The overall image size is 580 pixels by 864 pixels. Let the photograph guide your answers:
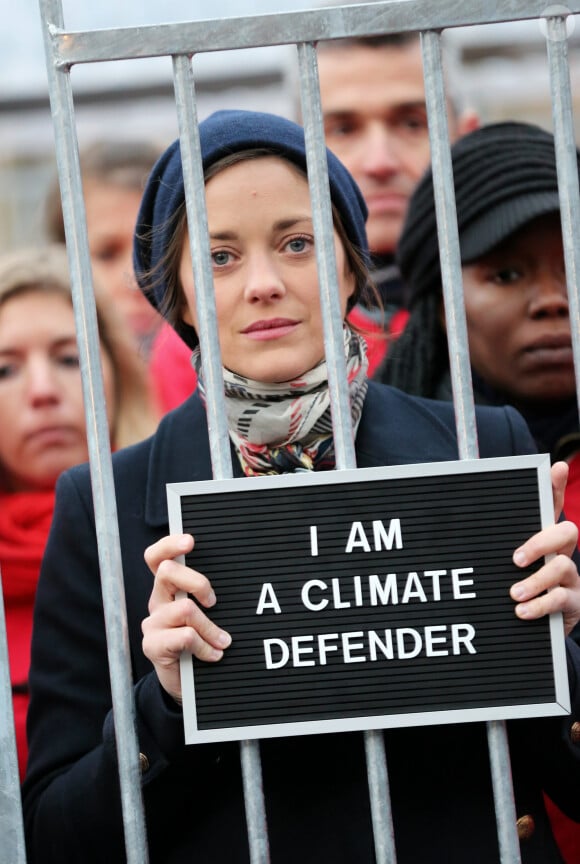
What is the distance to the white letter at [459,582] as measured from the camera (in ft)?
4.71

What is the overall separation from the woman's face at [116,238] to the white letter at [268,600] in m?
1.78

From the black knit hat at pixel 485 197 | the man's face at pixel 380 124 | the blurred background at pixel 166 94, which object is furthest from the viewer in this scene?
the blurred background at pixel 166 94

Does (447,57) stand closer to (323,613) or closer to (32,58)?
(32,58)

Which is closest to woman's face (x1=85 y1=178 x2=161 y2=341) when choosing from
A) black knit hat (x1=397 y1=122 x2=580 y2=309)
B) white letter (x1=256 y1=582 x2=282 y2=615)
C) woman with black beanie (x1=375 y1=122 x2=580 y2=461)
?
black knit hat (x1=397 y1=122 x2=580 y2=309)

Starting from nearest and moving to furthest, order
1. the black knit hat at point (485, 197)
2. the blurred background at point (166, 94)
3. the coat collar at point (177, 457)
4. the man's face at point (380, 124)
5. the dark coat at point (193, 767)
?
the dark coat at point (193, 767) < the coat collar at point (177, 457) < the black knit hat at point (485, 197) < the man's face at point (380, 124) < the blurred background at point (166, 94)

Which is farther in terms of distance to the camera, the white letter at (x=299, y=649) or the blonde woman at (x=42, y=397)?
the blonde woman at (x=42, y=397)

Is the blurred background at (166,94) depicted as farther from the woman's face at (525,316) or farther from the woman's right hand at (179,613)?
the woman's right hand at (179,613)

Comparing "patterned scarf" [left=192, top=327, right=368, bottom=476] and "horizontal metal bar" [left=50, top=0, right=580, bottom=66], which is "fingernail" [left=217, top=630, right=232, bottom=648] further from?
"horizontal metal bar" [left=50, top=0, right=580, bottom=66]

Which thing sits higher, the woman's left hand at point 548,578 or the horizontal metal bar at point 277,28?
the horizontal metal bar at point 277,28

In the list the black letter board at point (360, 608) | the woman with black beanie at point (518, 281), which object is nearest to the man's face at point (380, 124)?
the woman with black beanie at point (518, 281)

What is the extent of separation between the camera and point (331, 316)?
145 cm

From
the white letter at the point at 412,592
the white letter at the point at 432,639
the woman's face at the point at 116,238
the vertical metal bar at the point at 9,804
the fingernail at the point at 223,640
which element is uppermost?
the woman's face at the point at 116,238

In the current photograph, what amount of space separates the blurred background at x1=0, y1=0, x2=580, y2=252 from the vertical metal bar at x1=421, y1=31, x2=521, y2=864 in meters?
1.70

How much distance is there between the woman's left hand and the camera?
1427 millimetres
